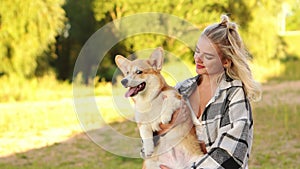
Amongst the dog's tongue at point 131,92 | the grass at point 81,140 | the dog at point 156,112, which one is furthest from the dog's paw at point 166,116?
the grass at point 81,140

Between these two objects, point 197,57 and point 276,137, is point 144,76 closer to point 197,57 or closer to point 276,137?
point 197,57

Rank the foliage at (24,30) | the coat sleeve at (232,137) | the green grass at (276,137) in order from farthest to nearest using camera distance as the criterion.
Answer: the foliage at (24,30), the green grass at (276,137), the coat sleeve at (232,137)

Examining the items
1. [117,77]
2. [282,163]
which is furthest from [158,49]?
[282,163]

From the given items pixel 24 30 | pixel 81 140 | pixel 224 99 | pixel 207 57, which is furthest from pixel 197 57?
pixel 24 30

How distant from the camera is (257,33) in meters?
20.5

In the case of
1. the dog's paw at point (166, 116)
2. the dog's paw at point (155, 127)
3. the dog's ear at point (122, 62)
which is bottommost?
the dog's paw at point (155, 127)

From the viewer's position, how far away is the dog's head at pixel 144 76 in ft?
5.63

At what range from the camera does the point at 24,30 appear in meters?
16.1

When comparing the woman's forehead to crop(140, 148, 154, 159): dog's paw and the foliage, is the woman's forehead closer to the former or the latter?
crop(140, 148, 154, 159): dog's paw

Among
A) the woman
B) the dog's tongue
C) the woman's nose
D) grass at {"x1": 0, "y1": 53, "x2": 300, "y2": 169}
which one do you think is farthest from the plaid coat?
grass at {"x1": 0, "y1": 53, "x2": 300, "y2": 169}

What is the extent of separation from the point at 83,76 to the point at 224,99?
4.46m

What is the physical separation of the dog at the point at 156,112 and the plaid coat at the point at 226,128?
53 millimetres

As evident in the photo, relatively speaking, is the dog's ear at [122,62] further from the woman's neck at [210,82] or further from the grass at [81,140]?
the grass at [81,140]

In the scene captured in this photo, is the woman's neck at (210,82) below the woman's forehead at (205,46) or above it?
below
